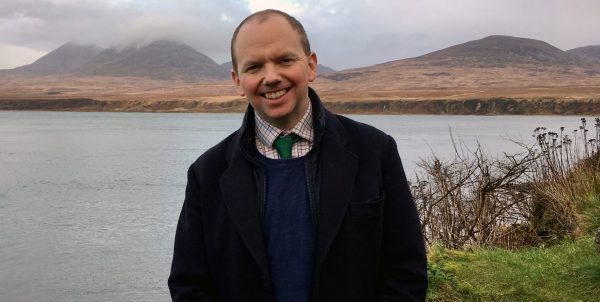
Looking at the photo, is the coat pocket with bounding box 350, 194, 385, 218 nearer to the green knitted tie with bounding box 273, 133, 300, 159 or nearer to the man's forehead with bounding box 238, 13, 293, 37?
the green knitted tie with bounding box 273, 133, 300, 159

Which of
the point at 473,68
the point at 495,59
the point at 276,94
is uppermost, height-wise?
the point at 495,59

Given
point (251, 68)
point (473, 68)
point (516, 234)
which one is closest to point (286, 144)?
point (251, 68)

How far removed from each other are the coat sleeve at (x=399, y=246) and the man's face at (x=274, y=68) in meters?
0.38

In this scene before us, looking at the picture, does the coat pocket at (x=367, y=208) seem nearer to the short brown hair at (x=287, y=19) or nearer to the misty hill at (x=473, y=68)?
the short brown hair at (x=287, y=19)

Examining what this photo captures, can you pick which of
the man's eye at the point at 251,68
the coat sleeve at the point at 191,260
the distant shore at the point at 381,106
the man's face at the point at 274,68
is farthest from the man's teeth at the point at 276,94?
the distant shore at the point at 381,106

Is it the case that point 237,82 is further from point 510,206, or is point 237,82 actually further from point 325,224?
point 510,206

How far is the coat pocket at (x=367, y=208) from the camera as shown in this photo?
6.92 ft

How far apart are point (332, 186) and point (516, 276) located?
4281 mm

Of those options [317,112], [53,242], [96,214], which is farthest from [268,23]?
[96,214]

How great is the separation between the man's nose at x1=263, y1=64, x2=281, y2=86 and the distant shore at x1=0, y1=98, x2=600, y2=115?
76.1 m

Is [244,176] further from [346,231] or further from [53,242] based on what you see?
[53,242]

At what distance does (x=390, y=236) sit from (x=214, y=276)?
62 cm

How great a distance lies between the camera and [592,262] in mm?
5852

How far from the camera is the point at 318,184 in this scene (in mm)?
2152
